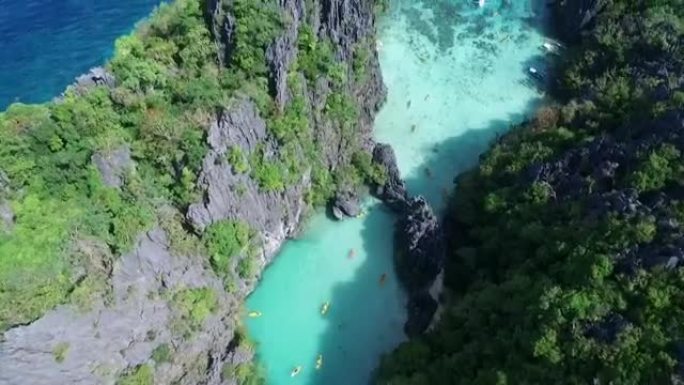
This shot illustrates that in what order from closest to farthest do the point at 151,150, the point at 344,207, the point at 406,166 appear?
the point at 151,150 → the point at 344,207 → the point at 406,166

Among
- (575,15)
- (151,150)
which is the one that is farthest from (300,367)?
(575,15)

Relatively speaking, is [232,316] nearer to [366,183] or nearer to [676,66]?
[366,183]

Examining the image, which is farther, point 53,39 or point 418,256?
point 53,39

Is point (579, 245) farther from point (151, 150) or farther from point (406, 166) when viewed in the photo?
point (151, 150)

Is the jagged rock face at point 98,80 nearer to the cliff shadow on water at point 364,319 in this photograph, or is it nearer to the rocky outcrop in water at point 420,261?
the cliff shadow on water at point 364,319

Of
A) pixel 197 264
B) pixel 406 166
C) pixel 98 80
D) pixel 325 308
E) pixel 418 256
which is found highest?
pixel 98 80

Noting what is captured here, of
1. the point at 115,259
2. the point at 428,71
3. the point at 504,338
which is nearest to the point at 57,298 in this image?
the point at 115,259
